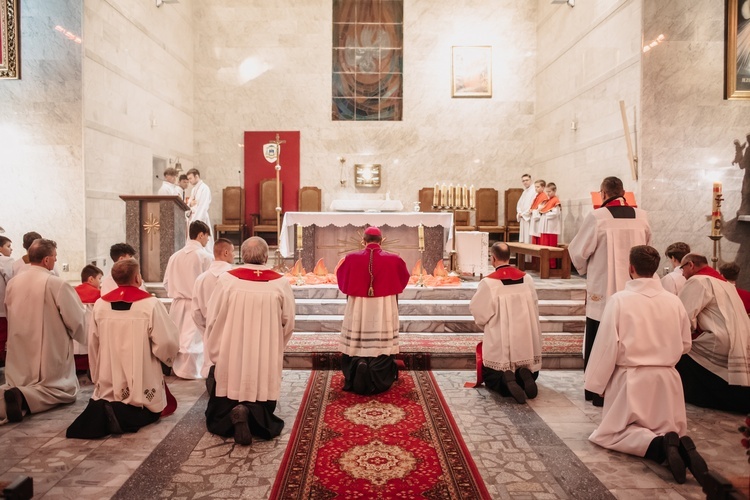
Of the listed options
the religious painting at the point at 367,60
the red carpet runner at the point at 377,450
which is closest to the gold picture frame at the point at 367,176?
the religious painting at the point at 367,60

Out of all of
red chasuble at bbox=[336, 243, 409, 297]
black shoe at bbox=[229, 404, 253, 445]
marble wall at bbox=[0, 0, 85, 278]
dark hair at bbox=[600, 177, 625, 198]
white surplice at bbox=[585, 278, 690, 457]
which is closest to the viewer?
white surplice at bbox=[585, 278, 690, 457]

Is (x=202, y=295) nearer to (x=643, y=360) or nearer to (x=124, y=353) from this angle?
(x=124, y=353)

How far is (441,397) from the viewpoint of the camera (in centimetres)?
532

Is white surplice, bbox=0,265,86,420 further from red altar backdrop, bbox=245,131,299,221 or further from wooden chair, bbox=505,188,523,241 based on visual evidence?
wooden chair, bbox=505,188,523,241

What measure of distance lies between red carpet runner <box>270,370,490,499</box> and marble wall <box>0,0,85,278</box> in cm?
627

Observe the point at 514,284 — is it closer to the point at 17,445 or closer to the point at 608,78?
the point at 17,445

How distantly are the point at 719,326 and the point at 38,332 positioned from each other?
564 centimetres

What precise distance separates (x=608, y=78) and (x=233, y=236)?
933cm

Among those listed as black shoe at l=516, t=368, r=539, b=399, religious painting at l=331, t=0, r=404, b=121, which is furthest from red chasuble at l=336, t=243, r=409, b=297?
religious painting at l=331, t=0, r=404, b=121

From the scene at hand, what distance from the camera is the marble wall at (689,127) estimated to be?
9273 mm

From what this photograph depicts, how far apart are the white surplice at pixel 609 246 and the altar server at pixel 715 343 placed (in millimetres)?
478

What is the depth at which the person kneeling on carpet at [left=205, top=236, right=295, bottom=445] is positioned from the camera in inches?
172

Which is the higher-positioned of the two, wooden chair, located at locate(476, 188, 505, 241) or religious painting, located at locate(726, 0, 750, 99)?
religious painting, located at locate(726, 0, 750, 99)

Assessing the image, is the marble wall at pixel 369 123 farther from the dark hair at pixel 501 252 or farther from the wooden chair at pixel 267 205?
the dark hair at pixel 501 252
